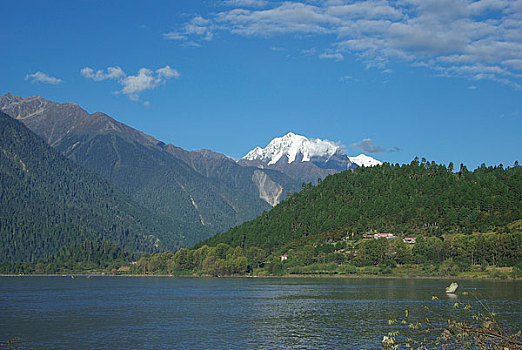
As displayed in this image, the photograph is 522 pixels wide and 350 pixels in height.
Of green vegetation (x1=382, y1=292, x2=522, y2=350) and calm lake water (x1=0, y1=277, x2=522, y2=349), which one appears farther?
calm lake water (x1=0, y1=277, x2=522, y2=349)

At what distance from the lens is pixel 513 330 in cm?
8912

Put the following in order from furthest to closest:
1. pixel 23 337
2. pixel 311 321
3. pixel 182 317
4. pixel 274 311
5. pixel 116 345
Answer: pixel 274 311
pixel 182 317
pixel 311 321
pixel 23 337
pixel 116 345

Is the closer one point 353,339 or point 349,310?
point 353,339

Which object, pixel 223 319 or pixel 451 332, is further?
pixel 223 319

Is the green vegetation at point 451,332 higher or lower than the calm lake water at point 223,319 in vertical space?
higher

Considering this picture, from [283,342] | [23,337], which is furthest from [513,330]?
[23,337]

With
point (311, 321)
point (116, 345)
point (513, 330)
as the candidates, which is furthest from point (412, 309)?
point (116, 345)

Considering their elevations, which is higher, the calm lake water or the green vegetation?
the green vegetation

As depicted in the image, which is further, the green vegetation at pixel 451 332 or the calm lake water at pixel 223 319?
the calm lake water at pixel 223 319

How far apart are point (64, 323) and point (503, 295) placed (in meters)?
114

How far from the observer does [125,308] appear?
5827 inches

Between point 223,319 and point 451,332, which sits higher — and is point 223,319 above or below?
below

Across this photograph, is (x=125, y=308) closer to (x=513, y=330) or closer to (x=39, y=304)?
(x=39, y=304)

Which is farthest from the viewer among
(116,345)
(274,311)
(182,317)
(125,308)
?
(125,308)
